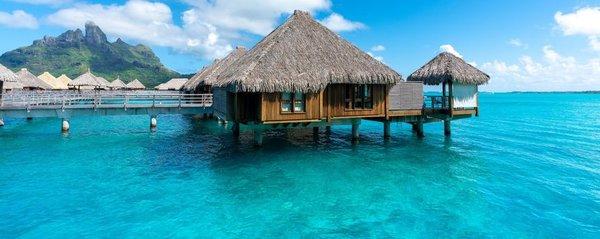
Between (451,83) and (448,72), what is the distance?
1061mm

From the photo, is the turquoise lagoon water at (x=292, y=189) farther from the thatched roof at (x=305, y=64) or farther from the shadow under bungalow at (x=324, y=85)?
the thatched roof at (x=305, y=64)

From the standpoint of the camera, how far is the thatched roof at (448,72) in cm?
2277

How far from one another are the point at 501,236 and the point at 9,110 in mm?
30289

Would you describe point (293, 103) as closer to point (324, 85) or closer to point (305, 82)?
point (305, 82)

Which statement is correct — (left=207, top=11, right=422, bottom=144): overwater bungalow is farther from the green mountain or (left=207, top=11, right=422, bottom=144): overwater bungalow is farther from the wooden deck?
the green mountain

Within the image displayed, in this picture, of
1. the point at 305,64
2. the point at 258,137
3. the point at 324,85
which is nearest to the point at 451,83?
the point at 324,85

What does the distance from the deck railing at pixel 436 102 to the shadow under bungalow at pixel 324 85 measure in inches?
2.5

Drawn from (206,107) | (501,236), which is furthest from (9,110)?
(501,236)

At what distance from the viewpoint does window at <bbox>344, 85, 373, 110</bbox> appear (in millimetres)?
20672

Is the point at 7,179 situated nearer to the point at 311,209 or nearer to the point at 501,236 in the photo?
the point at 311,209

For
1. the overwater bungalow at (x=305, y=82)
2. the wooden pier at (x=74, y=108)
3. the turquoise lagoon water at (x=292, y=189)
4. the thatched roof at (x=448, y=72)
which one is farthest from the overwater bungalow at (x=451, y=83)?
the wooden pier at (x=74, y=108)

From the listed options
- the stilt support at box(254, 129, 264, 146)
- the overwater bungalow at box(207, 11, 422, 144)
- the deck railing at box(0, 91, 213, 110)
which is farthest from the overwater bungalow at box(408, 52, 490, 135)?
the deck railing at box(0, 91, 213, 110)

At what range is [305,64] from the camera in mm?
18578

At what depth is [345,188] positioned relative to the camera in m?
14.0
